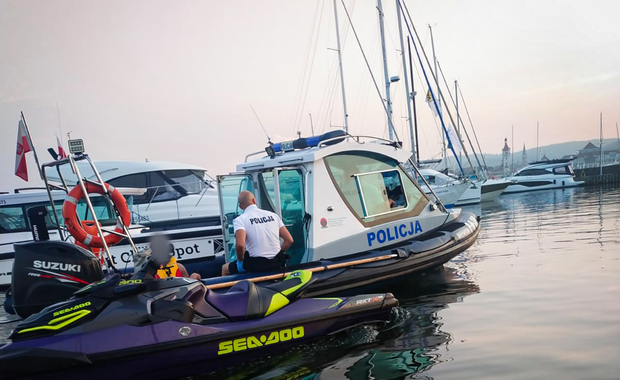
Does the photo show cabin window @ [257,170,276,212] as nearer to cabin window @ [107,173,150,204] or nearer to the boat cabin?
the boat cabin

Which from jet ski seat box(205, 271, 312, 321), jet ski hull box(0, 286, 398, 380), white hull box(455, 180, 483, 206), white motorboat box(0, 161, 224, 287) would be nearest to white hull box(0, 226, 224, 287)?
white motorboat box(0, 161, 224, 287)

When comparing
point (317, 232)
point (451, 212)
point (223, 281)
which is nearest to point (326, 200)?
point (317, 232)

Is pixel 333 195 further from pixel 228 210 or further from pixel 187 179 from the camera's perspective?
pixel 187 179

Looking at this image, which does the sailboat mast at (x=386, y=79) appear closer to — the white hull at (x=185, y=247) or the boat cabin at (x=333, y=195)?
the white hull at (x=185, y=247)

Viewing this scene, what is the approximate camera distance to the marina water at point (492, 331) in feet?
13.6

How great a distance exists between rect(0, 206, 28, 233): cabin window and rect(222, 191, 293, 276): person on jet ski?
6.82 m

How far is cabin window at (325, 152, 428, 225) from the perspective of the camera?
270 inches

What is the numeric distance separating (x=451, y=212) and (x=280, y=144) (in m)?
2.97

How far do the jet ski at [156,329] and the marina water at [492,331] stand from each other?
0.86 feet

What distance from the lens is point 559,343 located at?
4535 millimetres

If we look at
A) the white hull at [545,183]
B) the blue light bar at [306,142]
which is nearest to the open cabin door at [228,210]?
the blue light bar at [306,142]

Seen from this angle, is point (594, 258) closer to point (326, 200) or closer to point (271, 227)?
point (326, 200)

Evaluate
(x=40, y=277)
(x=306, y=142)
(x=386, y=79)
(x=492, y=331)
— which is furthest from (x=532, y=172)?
(x=40, y=277)

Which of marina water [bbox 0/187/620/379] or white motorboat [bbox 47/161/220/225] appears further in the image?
white motorboat [bbox 47/161/220/225]
